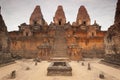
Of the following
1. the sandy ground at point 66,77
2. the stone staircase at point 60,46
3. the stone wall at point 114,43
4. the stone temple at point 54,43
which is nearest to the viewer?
the sandy ground at point 66,77

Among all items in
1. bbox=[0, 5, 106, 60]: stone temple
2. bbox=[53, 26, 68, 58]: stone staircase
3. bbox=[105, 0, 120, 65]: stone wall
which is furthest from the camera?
bbox=[53, 26, 68, 58]: stone staircase

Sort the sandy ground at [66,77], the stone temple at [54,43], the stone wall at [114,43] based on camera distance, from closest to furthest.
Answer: the sandy ground at [66,77]
the stone wall at [114,43]
the stone temple at [54,43]

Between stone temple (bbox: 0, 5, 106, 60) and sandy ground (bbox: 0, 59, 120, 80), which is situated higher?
stone temple (bbox: 0, 5, 106, 60)

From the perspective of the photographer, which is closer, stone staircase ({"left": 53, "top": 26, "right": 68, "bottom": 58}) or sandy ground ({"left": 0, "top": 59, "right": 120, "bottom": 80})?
sandy ground ({"left": 0, "top": 59, "right": 120, "bottom": 80})

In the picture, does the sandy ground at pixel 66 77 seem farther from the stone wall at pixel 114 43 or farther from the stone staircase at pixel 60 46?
the stone staircase at pixel 60 46

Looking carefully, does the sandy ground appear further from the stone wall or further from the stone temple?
the stone temple

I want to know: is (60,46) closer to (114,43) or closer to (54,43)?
(54,43)

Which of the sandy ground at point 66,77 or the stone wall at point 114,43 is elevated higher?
the stone wall at point 114,43

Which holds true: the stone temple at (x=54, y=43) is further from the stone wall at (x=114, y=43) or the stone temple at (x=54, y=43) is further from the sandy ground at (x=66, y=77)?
the sandy ground at (x=66, y=77)

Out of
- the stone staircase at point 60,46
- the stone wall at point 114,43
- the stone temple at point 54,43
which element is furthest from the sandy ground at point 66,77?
the stone staircase at point 60,46

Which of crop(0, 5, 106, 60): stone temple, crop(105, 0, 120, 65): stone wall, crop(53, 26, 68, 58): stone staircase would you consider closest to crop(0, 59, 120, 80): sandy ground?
crop(105, 0, 120, 65): stone wall

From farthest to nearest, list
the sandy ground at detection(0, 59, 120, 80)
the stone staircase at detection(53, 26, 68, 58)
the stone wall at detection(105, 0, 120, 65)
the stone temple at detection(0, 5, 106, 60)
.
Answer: the stone staircase at detection(53, 26, 68, 58)
the stone temple at detection(0, 5, 106, 60)
the stone wall at detection(105, 0, 120, 65)
the sandy ground at detection(0, 59, 120, 80)

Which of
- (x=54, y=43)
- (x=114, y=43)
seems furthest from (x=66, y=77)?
(x=54, y=43)

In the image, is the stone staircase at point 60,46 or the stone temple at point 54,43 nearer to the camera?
the stone temple at point 54,43
